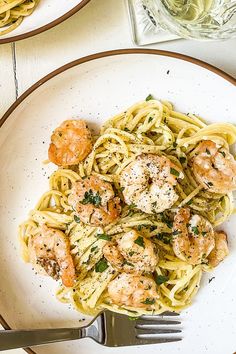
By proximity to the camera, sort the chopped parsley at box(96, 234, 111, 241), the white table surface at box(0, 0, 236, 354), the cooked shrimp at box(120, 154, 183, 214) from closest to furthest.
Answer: the cooked shrimp at box(120, 154, 183, 214) → the chopped parsley at box(96, 234, 111, 241) → the white table surface at box(0, 0, 236, 354)

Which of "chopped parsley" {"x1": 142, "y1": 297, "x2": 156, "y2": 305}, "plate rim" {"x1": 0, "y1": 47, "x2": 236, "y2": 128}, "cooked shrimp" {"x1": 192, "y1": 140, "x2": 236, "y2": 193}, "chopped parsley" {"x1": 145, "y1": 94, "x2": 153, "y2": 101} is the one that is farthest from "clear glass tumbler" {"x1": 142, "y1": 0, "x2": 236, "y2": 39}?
"chopped parsley" {"x1": 142, "y1": 297, "x2": 156, "y2": 305}

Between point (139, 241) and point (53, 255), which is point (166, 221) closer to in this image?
point (139, 241)

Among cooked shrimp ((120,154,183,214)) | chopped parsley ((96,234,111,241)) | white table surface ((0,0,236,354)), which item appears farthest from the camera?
white table surface ((0,0,236,354))

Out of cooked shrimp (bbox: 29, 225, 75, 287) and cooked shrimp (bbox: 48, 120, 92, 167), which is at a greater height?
cooked shrimp (bbox: 48, 120, 92, 167)

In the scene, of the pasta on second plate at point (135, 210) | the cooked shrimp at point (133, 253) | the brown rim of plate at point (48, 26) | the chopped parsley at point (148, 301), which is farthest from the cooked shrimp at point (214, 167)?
the brown rim of plate at point (48, 26)

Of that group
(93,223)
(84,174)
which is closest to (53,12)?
(84,174)

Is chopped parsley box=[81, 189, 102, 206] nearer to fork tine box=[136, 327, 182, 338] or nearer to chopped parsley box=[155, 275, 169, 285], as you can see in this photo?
chopped parsley box=[155, 275, 169, 285]

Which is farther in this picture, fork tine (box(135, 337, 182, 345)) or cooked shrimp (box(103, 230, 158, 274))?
fork tine (box(135, 337, 182, 345))
